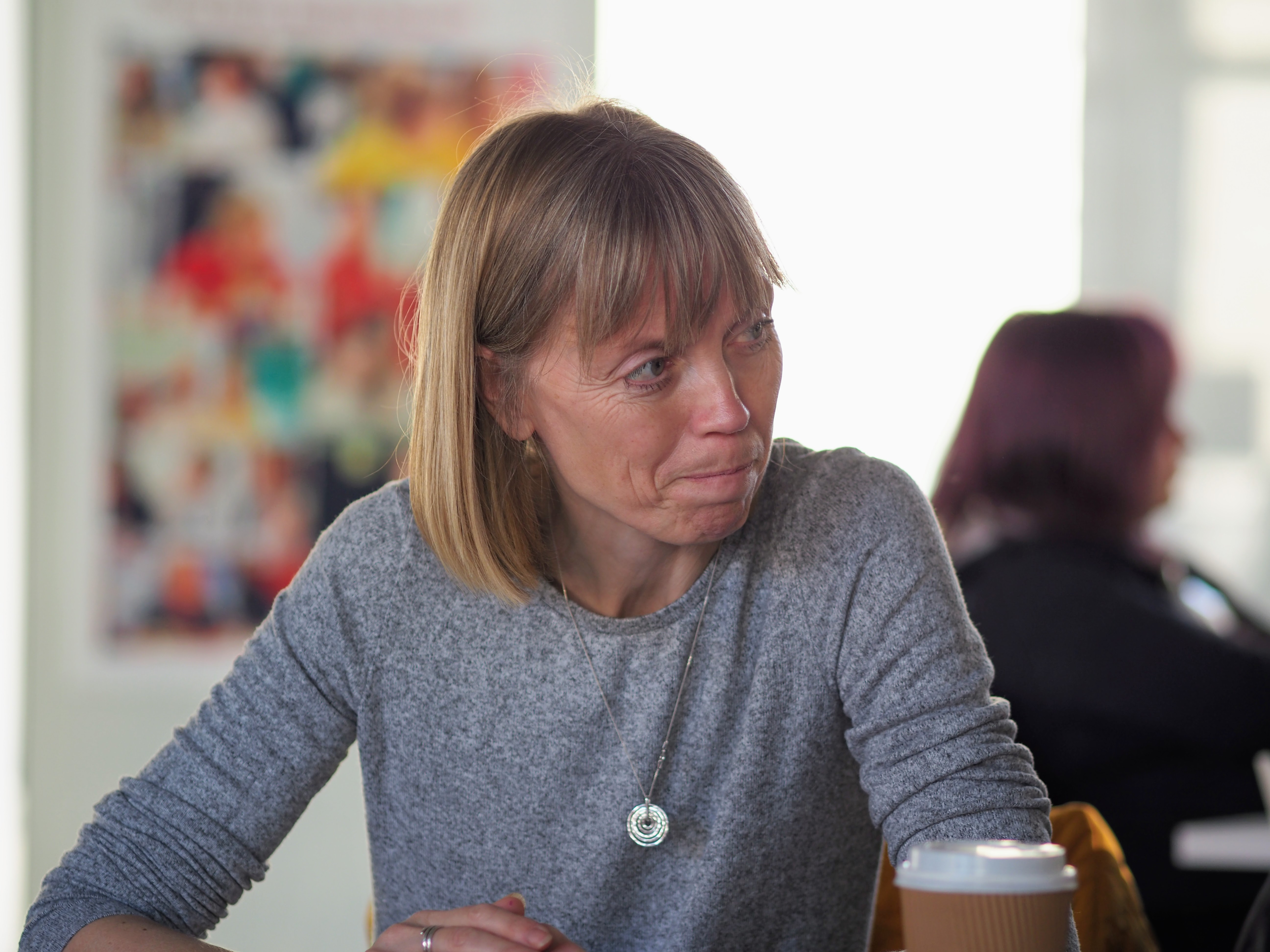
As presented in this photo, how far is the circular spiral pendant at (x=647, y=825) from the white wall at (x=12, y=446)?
158 centimetres

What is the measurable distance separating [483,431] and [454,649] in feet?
0.65

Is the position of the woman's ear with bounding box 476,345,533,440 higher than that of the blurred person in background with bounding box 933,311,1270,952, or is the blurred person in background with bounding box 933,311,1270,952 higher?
the woman's ear with bounding box 476,345,533,440

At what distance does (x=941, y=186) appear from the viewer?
2.76 meters

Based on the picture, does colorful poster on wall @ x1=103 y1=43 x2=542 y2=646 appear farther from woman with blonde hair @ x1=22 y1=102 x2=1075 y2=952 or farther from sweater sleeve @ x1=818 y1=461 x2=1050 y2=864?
sweater sleeve @ x1=818 y1=461 x2=1050 y2=864

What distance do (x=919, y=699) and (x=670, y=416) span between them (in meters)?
0.31

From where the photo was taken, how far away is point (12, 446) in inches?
89.5

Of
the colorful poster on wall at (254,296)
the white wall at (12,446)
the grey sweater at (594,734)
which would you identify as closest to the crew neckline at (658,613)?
the grey sweater at (594,734)

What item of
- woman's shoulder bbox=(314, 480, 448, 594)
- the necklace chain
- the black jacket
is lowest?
the black jacket

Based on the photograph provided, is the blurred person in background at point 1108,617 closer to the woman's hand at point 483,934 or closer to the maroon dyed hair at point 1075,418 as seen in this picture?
the maroon dyed hair at point 1075,418

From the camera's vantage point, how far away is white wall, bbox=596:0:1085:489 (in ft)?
8.70

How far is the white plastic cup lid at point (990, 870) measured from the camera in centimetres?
63

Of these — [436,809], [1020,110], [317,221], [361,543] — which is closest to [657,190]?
[361,543]

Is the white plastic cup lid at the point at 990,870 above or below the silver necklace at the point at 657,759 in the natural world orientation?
above

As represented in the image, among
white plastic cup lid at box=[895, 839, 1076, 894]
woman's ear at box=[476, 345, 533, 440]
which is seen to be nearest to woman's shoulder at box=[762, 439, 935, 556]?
woman's ear at box=[476, 345, 533, 440]
